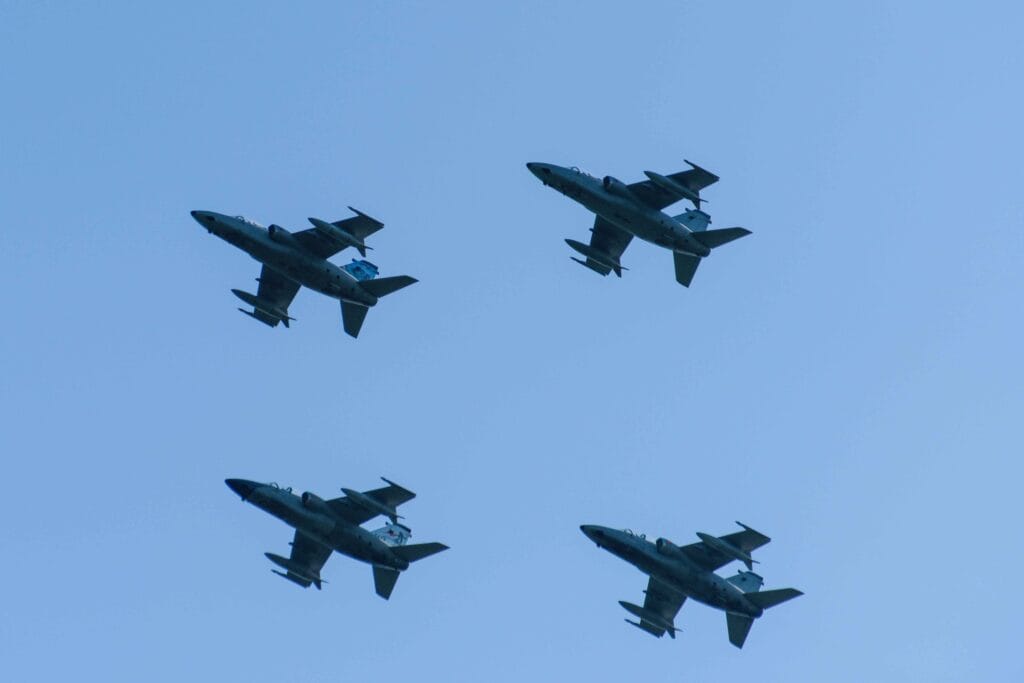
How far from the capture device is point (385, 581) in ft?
276

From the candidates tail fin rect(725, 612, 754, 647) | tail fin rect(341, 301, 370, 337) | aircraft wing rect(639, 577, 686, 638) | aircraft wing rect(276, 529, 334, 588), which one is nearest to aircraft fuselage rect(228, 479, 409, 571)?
aircraft wing rect(276, 529, 334, 588)

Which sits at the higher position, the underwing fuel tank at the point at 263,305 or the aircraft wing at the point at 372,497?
the underwing fuel tank at the point at 263,305

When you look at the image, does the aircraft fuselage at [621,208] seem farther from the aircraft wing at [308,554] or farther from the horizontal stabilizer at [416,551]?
the aircraft wing at [308,554]

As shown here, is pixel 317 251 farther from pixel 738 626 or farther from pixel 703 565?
pixel 738 626

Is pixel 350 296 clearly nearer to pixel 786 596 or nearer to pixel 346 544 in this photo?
pixel 346 544

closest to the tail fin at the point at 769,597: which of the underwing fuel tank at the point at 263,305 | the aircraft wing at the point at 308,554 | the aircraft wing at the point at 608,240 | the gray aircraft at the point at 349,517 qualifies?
the gray aircraft at the point at 349,517

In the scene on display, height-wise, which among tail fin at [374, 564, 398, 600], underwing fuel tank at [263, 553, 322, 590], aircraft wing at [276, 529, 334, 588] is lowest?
tail fin at [374, 564, 398, 600]

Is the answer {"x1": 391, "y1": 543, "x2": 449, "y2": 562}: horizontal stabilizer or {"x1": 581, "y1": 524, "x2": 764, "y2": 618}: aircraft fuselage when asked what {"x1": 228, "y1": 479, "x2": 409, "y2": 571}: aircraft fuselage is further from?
{"x1": 581, "y1": 524, "x2": 764, "y2": 618}: aircraft fuselage

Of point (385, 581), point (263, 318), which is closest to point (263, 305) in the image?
point (263, 318)

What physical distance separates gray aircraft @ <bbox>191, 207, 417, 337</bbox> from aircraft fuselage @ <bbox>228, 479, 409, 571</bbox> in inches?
353

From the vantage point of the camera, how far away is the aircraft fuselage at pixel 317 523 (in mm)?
81562

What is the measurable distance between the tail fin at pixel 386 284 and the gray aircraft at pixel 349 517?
8211 millimetres

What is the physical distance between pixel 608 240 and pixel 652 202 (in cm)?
664

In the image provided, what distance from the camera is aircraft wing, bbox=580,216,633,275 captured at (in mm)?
89562
